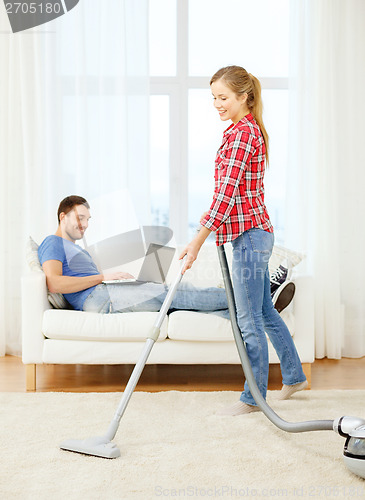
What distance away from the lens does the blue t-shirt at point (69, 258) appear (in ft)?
9.82

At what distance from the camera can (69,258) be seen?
305 centimetres

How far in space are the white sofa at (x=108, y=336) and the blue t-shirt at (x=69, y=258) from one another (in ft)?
0.35

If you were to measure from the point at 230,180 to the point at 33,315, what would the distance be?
1.25 meters

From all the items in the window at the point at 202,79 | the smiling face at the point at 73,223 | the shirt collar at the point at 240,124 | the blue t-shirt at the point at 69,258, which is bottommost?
the blue t-shirt at the point at 69,258

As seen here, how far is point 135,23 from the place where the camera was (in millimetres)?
3998

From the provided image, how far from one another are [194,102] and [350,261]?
1550 mm

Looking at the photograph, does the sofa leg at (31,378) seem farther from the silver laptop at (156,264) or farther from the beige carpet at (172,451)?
the silver laptop at (156,264)

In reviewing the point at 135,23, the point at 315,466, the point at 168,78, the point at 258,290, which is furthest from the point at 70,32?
the point at 315,466

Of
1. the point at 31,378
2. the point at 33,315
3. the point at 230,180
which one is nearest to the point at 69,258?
the point at 33,315

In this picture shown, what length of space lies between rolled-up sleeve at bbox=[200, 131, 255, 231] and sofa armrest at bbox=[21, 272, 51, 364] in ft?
3.40

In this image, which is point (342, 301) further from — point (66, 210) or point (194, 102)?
point (66, 210)

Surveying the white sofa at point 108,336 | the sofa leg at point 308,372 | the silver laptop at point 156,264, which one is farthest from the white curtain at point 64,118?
the sofa leg at point 308,372

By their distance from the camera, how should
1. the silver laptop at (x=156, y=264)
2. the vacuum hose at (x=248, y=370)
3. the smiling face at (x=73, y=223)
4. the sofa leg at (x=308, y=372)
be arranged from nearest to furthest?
the vacuum hose at (x=248, y=370)
the sofa leg at (x=308, y=372)
the smiling face at (x=73, y=223)
the silver laptop at (x=156, y=264)

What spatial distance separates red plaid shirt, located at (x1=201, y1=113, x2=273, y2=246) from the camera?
2.29 metres
